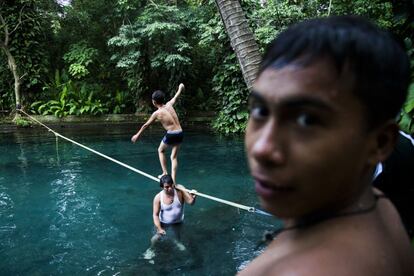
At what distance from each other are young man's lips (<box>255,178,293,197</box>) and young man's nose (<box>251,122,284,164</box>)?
0.04 m

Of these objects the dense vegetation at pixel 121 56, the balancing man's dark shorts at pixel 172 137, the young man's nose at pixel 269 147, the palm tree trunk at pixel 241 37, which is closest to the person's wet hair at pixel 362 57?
the young man's nose at pixel 269 147

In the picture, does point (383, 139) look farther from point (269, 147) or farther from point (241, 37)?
point (241, 37)

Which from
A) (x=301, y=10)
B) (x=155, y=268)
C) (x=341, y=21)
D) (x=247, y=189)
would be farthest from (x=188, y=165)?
(x=341, y=21)

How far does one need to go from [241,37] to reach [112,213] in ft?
19.7

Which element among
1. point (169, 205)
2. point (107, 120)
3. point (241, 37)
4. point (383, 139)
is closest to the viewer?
point (383, 139)

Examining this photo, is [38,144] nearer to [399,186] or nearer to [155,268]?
[155,268]

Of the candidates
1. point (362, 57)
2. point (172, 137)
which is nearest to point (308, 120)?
point (362, 57)

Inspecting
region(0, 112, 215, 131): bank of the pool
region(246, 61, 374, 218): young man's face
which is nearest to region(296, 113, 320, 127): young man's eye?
region(246, 61, 374, 218): young man's face

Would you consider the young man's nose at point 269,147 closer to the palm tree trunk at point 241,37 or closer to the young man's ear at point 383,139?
the young man's ear at point 383,139

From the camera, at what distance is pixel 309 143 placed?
0.66 metres

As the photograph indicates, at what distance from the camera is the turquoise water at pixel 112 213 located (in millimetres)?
6465

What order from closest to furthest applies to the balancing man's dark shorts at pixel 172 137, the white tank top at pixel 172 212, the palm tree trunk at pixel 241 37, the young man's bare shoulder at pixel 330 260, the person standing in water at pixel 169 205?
the young man's bare shoulder at pixel 330 260 < the palm tree trunk at pixel 241 37 < the person standing in water at pixel 169 205 < the white tank top at pixel 172 212 < the balancing man's dark shorts at pixel 172 137

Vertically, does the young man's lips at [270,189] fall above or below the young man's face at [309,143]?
below

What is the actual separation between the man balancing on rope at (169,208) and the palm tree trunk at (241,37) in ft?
10.5
